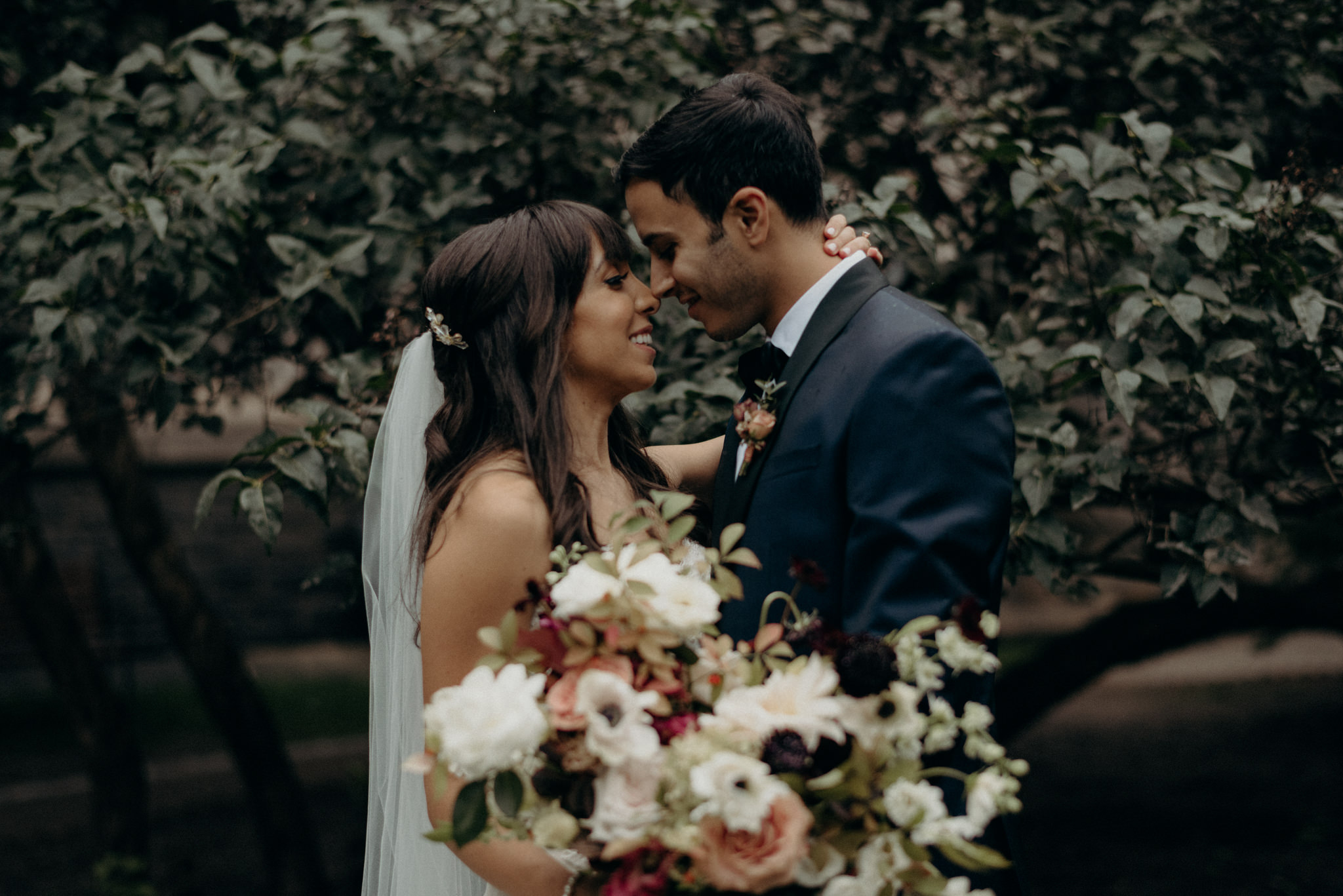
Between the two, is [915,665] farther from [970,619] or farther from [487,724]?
[487,724]

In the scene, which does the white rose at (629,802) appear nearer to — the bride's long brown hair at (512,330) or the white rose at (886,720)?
the white rose at (886,720)

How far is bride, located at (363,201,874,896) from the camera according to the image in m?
2.16

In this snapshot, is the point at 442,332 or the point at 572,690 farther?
the point at 442,332

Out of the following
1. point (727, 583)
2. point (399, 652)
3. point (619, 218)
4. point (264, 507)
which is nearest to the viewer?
point (727, 583)

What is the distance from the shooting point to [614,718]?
1.32 meters

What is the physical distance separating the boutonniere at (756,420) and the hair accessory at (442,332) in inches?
25.3

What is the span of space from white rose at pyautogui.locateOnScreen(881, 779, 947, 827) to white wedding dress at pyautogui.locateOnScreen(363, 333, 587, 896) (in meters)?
1.27

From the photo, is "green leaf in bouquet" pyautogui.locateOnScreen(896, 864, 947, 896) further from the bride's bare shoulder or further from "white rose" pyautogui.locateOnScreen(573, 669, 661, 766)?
the bride's bare shoulder

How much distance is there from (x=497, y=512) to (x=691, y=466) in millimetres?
850

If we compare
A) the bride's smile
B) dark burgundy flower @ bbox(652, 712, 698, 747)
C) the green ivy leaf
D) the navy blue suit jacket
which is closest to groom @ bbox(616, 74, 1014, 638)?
the navy blue suit jacket

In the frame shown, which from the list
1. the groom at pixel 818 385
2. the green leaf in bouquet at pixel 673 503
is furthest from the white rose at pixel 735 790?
the groom at pixel 818 385

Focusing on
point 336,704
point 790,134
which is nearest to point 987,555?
point 790,134

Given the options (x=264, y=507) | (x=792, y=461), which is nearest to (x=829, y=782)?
(x=792, y=461)

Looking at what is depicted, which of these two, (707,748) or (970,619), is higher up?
(970,619)
